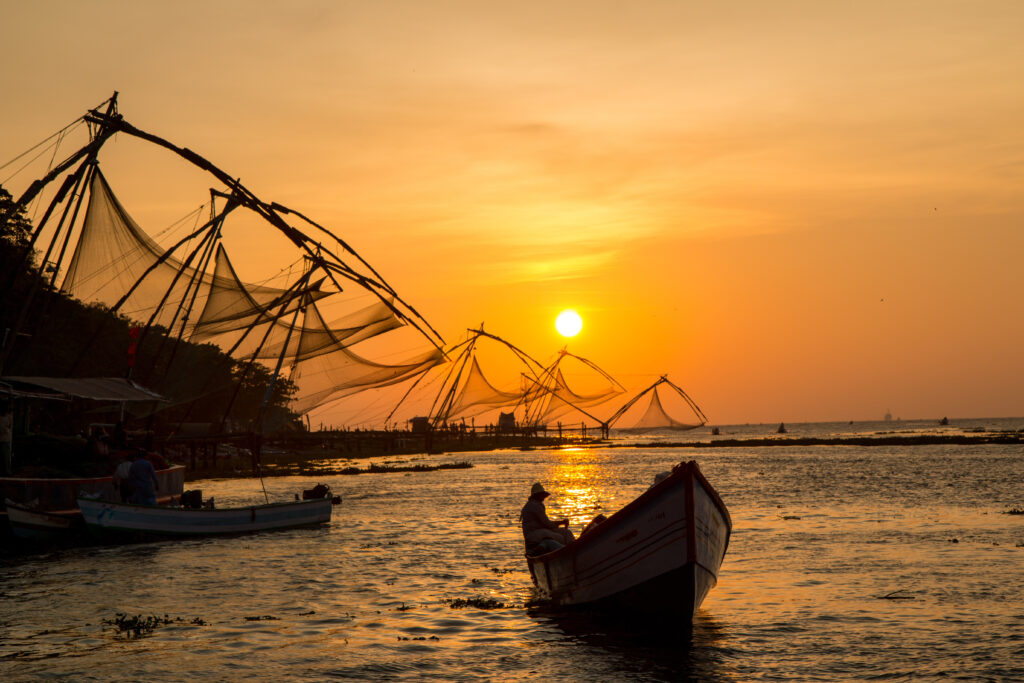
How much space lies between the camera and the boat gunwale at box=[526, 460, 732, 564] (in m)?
14.0

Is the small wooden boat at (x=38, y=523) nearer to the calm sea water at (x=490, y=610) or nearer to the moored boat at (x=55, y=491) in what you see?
the moored boat at (x=55, y=491)

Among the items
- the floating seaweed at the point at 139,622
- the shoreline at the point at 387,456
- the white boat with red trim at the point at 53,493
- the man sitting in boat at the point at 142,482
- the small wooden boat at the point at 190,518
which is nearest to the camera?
the floating seaweed at the point at 139,622

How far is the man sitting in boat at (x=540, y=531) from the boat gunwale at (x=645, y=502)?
0.29 metres

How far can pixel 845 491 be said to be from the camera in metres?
42.0

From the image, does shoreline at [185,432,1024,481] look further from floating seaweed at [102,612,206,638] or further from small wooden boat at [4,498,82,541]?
floating seaweed at [102,612,206,638]

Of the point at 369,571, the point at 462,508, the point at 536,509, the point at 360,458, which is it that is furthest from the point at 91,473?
the point at 360,458

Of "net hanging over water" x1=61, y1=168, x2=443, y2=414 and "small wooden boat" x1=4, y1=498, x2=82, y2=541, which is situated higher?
"net hanging over water" x1=61, y1=168, x2=443, y2=414

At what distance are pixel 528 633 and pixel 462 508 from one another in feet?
73.3

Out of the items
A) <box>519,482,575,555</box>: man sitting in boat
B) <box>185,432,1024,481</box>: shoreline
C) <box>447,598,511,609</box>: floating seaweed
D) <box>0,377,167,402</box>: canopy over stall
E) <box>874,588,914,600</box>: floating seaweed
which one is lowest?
<box>447,598,511,609</box>: floating seaweed

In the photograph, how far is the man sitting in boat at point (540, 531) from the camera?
1758cm

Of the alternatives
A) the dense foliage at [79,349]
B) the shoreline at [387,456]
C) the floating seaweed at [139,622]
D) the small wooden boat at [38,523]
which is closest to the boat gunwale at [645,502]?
the floating seaweed at [139,622]

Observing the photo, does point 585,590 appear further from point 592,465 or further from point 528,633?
point 592,465

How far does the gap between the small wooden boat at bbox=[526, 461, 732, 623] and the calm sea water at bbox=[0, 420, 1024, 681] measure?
53cm

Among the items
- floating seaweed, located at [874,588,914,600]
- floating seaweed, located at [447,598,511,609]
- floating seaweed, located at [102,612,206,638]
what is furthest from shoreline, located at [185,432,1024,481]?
floating seaweed, located at [874,588,914,600]
